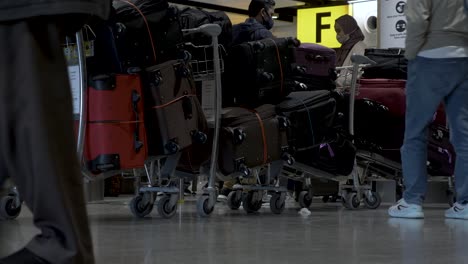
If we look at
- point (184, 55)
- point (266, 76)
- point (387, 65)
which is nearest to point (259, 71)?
point (266, 76)

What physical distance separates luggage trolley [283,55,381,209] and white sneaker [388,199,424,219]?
0.83m

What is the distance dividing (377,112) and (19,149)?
15.8 ft

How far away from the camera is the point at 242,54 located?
483 centimetres

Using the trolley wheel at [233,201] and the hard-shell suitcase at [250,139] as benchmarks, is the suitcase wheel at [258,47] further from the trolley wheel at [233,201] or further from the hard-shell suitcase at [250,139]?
the trolley wheel at [233,201]

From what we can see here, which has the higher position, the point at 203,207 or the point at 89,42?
the point at 89,42

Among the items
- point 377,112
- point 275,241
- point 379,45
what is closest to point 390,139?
point 377,112

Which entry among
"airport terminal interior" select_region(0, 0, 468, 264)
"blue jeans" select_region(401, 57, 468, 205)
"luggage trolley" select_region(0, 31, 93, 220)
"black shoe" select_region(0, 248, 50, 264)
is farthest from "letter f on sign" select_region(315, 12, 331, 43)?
"black shoe" select_region(0, 248, 50, 264)

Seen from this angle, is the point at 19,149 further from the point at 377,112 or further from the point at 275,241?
the point at 377,112

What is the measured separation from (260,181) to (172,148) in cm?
146

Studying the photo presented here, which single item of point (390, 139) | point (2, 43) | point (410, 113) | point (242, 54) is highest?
point (2, 43)

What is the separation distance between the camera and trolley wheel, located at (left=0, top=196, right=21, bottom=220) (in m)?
3.88

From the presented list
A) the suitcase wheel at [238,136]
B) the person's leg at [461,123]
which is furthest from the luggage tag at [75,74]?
the person's leg at [461,123]

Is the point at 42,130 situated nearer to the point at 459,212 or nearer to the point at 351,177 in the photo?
the point at 459,212

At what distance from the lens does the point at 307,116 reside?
17.4 feet
